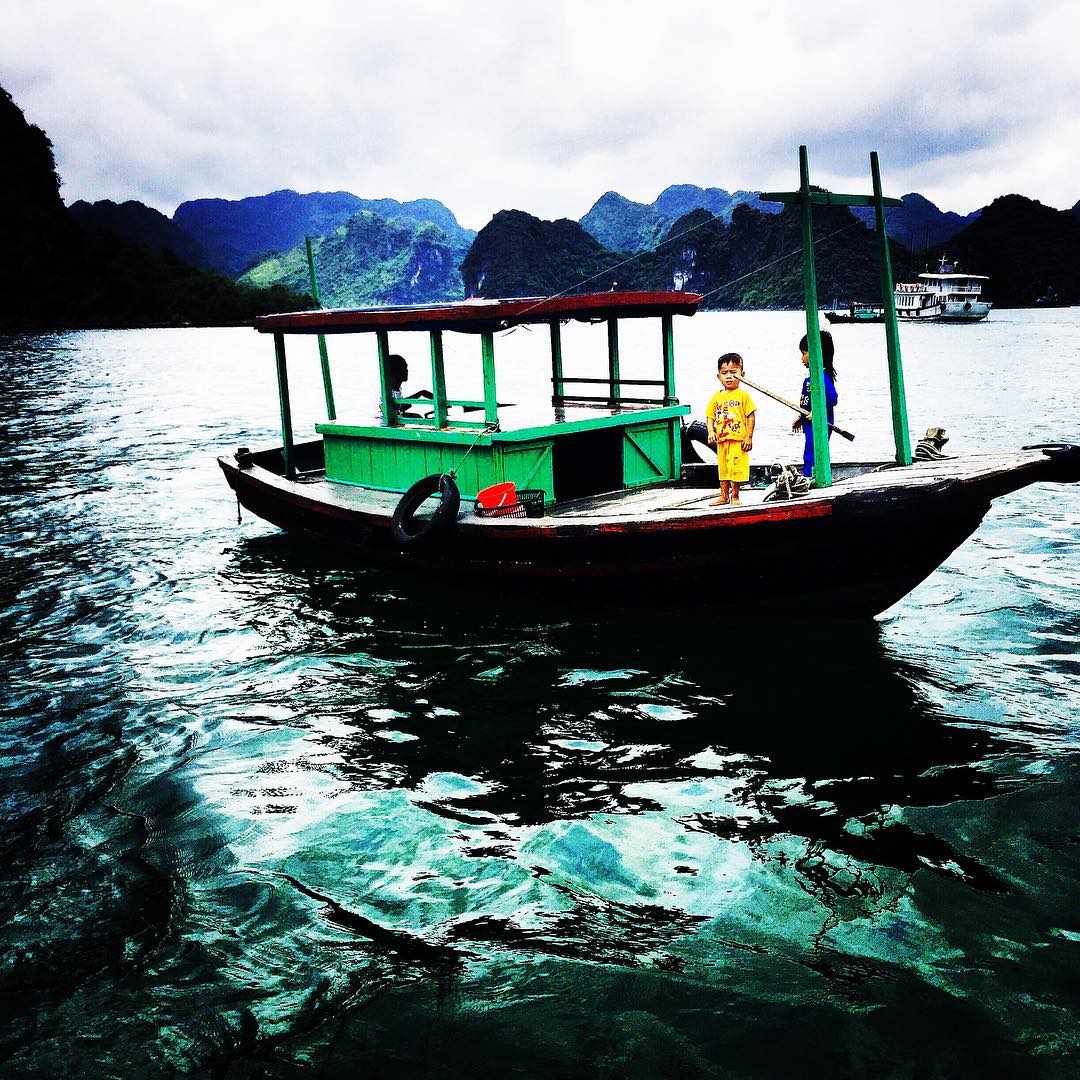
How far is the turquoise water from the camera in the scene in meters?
3.64

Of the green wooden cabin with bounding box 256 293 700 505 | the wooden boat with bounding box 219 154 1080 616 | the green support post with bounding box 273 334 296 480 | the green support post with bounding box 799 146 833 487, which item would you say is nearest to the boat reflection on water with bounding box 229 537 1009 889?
the wooden boat with bounding box 219 154 1080 616

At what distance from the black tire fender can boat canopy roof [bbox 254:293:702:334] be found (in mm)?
1479

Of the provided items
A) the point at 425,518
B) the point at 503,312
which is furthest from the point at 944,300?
the point at 425,518

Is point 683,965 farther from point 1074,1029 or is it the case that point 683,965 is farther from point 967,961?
point 1074,1029

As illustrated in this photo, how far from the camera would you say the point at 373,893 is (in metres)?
4.55

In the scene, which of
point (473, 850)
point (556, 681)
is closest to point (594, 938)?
point (473, 850)

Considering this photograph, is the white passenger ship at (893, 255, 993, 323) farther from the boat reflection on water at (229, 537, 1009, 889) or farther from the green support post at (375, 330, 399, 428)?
the boat reflection on water at (229, 537, 1009, 889)

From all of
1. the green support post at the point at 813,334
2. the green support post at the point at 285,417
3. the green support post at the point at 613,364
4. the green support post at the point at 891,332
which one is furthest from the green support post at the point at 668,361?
the green support post at the point at 285,417

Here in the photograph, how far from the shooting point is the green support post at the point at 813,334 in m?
6.94

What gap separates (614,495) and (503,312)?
2.27 metres

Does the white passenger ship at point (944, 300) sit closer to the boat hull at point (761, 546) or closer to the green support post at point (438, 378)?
the green support post at point (438, 378)

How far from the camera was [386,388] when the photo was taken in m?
9.53

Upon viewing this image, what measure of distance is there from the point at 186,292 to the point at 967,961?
13188 centimetres

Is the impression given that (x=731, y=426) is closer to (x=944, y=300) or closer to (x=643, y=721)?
(x=643, y=721)
